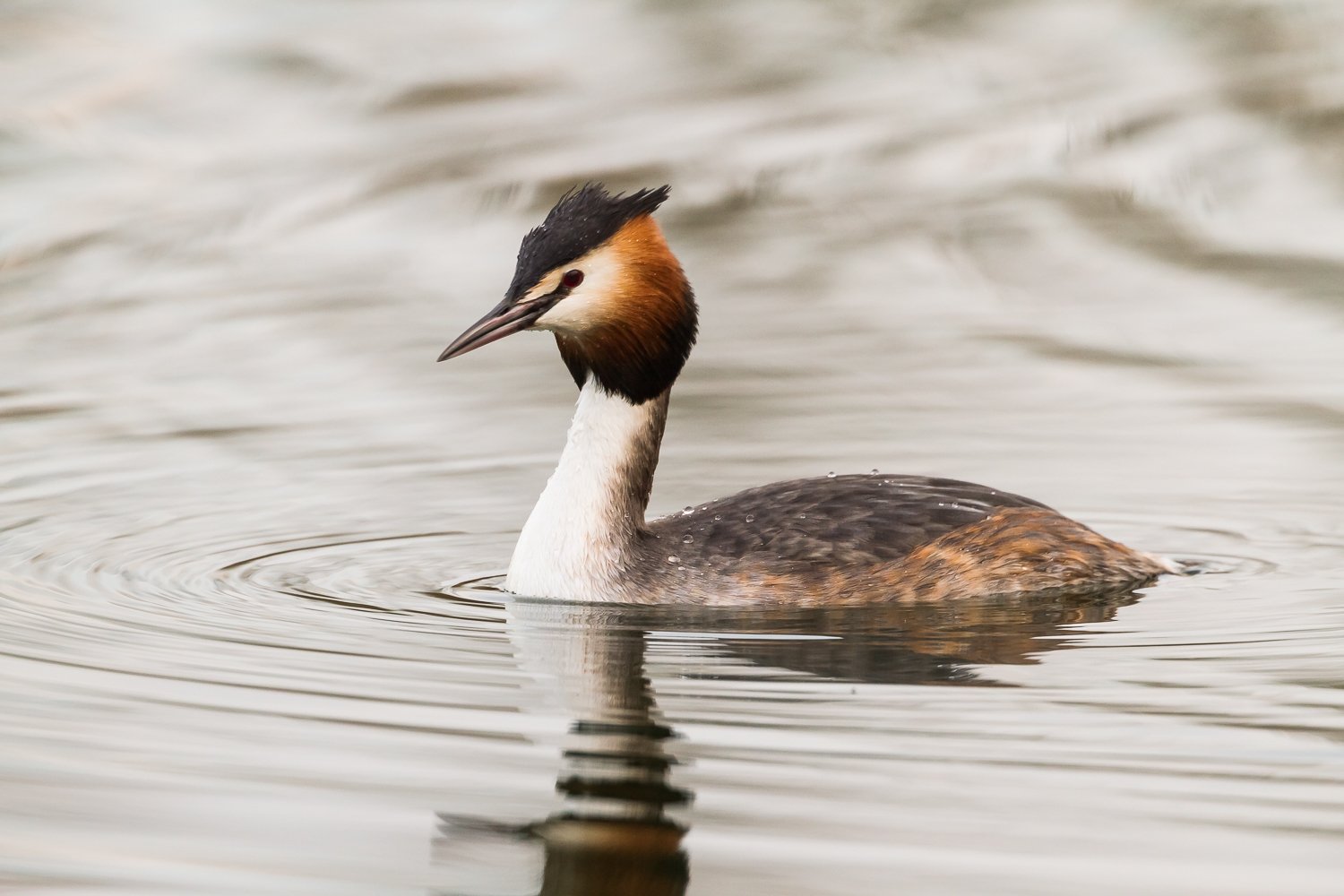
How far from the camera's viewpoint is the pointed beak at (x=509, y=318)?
304 inches

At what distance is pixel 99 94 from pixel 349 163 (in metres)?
3.69

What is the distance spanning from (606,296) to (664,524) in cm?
111

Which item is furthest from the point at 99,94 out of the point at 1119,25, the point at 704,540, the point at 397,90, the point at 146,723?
the point at 146,723

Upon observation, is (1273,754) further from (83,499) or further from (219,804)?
(83,499)

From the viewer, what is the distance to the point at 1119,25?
2252 centimetres

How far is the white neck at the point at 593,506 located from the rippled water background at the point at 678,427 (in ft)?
0.74

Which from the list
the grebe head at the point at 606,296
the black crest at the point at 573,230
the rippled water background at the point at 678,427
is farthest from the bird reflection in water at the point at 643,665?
the black crest at the point at 573,230

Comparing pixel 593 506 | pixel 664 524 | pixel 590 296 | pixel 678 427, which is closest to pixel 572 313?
pixel 590 296

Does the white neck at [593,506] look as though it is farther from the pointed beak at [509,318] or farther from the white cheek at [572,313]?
the pointed beak at [509,318]

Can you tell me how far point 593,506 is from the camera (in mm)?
8148

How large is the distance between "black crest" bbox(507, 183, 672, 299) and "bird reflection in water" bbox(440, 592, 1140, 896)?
1.29m

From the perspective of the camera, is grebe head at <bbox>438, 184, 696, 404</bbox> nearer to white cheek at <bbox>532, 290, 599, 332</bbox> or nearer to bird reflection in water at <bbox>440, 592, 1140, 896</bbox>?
white cheek at <bbox>532, 290, 599, 332</bbox>

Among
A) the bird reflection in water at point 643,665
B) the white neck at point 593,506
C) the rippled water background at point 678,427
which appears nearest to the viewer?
the bird reflection in water at point 643,665

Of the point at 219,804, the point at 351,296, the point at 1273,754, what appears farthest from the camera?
the point at 351,296
